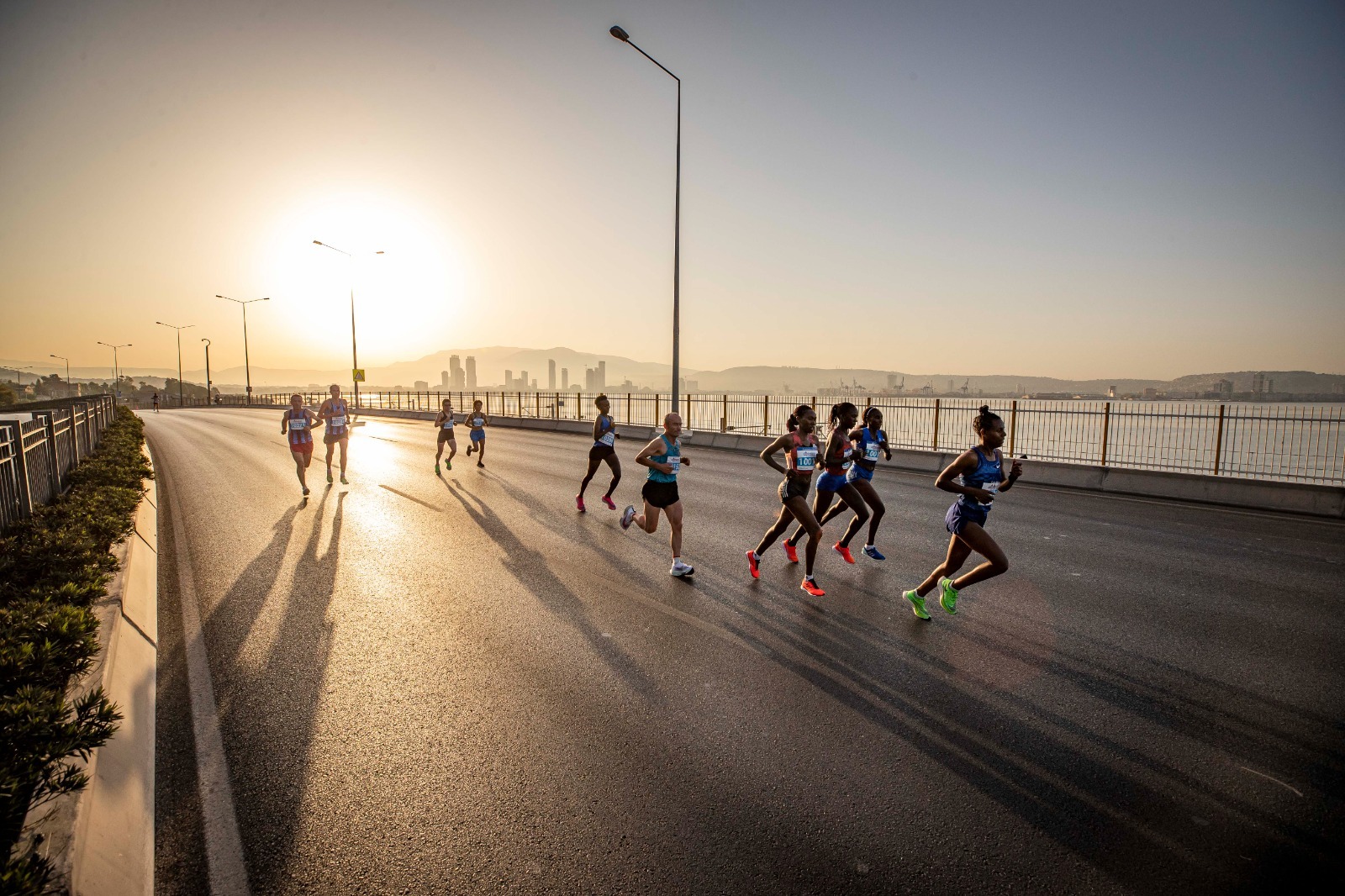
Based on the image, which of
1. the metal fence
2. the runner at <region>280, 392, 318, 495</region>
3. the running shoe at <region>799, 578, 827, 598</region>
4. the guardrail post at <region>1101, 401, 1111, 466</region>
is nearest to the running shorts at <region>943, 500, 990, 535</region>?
the running shoe at <region>799, 578, 827, 598</region>

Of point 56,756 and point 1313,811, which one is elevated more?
point 56,756

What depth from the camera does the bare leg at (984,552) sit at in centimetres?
514

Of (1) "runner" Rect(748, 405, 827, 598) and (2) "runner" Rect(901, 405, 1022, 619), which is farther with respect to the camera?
(1) "runner" Rect(748, 405, 827, 598)

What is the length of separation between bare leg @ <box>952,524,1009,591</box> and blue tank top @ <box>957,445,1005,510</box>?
8.1 inches

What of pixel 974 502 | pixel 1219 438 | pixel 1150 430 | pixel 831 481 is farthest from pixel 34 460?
pixel 1150 430

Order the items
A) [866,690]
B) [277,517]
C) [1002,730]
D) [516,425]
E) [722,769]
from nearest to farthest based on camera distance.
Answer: [722,769], [1002,730], [866,690], [277,517], [516,425]

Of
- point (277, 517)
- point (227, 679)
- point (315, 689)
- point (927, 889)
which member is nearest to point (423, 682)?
point (315, 689)

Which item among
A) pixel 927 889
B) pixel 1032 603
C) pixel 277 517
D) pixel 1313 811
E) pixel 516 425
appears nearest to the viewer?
pixel 927 889

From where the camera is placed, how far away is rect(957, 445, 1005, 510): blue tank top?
5.27 m

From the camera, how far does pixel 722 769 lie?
3289mm

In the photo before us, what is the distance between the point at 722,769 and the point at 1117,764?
216 centimetres

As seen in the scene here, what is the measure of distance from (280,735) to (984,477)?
5.42 m

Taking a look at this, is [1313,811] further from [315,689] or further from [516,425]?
[516,425]

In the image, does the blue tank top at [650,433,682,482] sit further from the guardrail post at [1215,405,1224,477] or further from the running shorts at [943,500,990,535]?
the guardrail post at [1215,405,1224,477]
